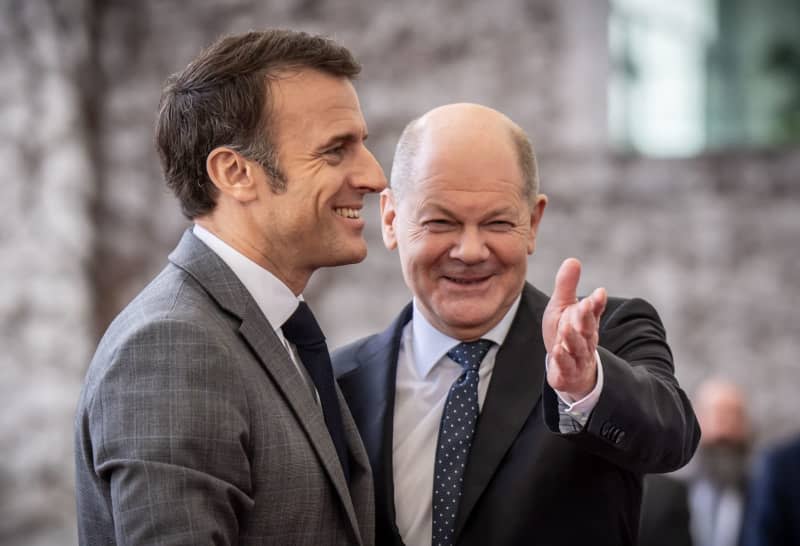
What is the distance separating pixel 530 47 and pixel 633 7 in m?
0.52

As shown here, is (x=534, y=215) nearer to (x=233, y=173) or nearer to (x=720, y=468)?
(x=233, y=173)

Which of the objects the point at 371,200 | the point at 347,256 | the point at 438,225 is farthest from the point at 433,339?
the point at 371,200

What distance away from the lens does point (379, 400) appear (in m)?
2.28

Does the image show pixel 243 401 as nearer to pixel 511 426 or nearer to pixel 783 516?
pixel 511 426

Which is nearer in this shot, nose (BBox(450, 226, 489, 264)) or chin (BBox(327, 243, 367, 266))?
chin (BBox(327, 243, 367, 266))

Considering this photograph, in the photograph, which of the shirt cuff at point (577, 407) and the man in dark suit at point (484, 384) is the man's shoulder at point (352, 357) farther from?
the shirt cuff at point (577, 407)

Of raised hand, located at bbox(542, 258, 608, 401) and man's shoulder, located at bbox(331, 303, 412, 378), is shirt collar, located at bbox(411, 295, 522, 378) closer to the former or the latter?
man's shoulder, located at bbox(331, 303, 412, 378)

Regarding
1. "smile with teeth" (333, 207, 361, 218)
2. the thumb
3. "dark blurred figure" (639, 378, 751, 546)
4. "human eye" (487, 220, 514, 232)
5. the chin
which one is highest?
"smile with teeth" (333, 207, 361, 218)

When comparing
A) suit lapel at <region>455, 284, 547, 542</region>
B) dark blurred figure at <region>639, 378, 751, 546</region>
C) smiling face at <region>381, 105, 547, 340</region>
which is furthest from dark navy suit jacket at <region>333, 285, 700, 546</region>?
dark blurred figure at <region>639, 378, 751, 546</region>

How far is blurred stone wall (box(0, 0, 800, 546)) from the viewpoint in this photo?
16.1 feet

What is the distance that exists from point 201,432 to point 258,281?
38 cm

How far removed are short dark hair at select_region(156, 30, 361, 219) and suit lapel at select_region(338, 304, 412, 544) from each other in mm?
549

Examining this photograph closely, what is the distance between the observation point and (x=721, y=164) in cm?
499

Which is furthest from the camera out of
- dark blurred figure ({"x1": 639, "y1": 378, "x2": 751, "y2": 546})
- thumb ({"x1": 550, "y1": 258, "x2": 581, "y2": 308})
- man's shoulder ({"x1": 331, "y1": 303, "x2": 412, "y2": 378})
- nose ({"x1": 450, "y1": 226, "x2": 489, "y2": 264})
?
dark blurred figure ({"x1": 639, "y1": 378, "x2": 751, "y2": 546})
